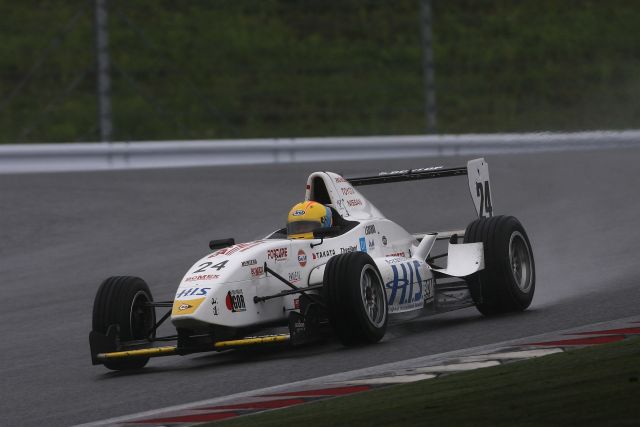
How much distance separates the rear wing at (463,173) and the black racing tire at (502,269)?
0.82 m

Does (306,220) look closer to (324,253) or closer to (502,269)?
(324,253)

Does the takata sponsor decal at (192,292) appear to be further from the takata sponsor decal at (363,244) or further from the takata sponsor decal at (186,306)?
the takata sponsor decal at (363,244)

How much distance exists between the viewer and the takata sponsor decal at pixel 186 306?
27.0 ft

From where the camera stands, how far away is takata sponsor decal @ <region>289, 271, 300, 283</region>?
29.2 ft

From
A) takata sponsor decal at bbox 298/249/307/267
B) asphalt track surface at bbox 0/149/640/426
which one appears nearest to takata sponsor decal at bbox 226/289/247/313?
asphalt track surface at bbox 0/149/640/426

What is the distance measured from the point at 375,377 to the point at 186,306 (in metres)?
1.66

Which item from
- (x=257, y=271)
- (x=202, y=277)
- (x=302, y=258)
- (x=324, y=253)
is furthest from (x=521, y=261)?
(x=202, y=277)

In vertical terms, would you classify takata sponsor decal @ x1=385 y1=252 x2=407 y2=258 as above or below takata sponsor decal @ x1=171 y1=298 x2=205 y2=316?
above

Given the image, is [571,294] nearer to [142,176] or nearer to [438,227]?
[438,227]

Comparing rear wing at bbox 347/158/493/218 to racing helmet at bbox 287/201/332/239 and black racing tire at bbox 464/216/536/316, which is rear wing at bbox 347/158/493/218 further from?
racing helmet at bbox 287/201/332/239

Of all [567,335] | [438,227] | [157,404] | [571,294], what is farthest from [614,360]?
[438,227]

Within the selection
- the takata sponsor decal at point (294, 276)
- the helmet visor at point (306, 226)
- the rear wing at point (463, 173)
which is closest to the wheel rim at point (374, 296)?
the takata sponsor decal at point (294, 276)

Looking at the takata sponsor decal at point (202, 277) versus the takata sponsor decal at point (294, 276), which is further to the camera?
the takata sponsor decal at point (294, 276)

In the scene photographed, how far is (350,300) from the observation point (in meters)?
8.20
